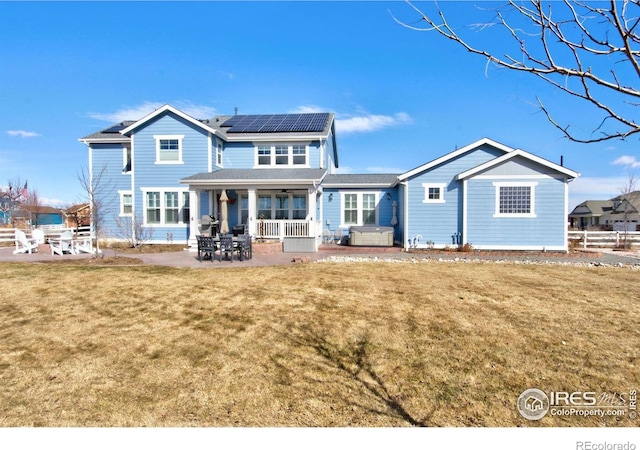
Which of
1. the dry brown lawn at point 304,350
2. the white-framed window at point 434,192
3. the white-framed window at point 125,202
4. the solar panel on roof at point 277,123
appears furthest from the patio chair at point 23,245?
the white-framed window at point 434,192

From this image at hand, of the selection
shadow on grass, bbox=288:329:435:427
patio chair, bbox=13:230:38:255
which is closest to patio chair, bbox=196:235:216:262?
shadow on grass, bbox=288:329:435:427

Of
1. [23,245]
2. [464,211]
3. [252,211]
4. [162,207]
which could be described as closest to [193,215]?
[162,207]

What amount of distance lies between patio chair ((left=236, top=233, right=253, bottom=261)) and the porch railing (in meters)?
3.02

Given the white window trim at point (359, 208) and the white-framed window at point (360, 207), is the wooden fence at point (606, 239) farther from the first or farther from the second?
the white-framed window at point (360, 207)

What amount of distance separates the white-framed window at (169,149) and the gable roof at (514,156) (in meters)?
15.1

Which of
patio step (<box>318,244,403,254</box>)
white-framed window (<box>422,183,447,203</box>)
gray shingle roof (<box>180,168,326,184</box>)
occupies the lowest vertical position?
patio step (<box>318,244,403,254</box>)

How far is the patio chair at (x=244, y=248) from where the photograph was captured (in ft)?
39.2

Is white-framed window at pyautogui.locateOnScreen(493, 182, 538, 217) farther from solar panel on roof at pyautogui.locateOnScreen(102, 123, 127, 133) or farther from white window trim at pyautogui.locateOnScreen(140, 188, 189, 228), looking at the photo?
solar panel on roof at pyautogui.locateOnScreen(102, 123, 127, 133)

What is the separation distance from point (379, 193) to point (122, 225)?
1516 centimetres

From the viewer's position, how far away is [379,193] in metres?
17.9

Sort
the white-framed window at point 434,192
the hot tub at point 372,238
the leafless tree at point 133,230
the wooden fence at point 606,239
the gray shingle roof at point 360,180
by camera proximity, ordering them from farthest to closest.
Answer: the wooden fence at point 606,239, the gray shingle roof at point 360,180, the leafless tree at point 133,230, the hot tub at point 372,238, the white-framed window at point 434,192

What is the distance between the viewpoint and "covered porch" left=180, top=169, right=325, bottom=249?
1505 cm

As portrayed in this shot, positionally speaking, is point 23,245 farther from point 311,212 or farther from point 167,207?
point 311,212

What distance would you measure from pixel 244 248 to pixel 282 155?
27.2 ft
